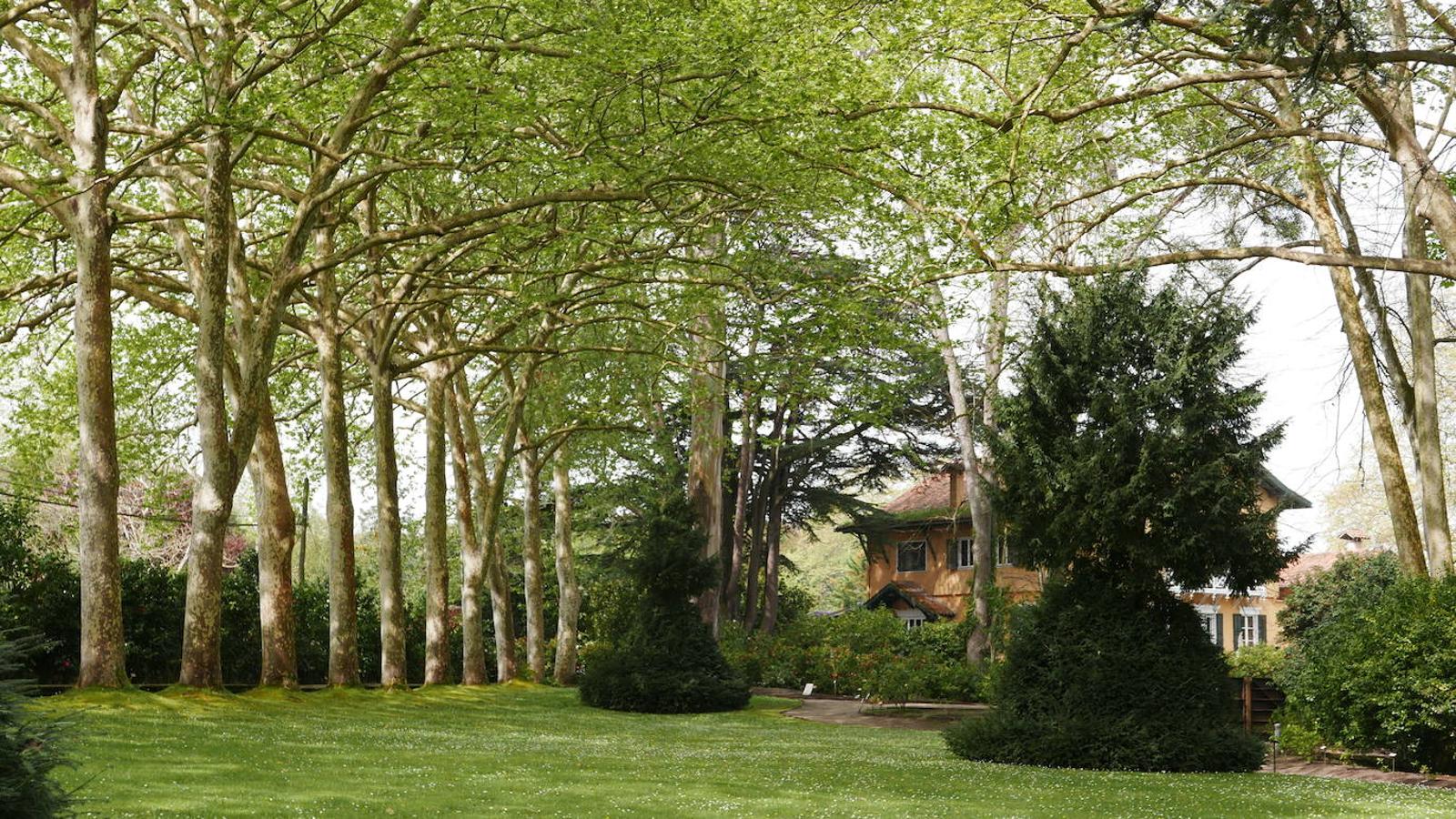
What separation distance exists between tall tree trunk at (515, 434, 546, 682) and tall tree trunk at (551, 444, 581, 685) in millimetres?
1050

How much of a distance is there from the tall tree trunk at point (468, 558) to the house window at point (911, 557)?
91.9 feet

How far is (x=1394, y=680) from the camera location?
17.5m

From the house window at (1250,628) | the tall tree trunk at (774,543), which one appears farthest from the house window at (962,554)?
the house window at (1250,628)

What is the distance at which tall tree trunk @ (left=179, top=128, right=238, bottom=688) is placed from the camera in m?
18.9

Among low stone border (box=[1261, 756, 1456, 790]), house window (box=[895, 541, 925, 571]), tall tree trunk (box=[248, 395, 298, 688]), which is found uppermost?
tall tree trunk (box=[248, 395, 298, 688])

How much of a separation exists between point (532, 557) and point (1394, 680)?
2219 cm

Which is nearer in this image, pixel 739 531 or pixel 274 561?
pixel 274 561

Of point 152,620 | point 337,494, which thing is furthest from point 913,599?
point 337,494

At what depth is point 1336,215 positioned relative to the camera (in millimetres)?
22094

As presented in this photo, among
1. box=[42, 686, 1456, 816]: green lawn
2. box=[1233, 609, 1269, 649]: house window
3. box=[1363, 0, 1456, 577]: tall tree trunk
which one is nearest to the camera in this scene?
box=[42, 686, 1456, 816]: green lawn

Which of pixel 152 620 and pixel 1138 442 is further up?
pixel 1138 442

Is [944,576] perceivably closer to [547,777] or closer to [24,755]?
[547,777]

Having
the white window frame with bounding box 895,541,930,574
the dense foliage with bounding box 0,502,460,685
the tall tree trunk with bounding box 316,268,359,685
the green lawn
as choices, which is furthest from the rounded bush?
the white window frame with bounding box 895,541,930,574

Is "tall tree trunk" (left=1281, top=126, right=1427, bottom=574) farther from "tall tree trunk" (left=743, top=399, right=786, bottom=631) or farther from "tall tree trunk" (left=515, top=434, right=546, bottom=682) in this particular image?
"tall tree trunk" (left=743, top=399, right=786, bottom=631)
